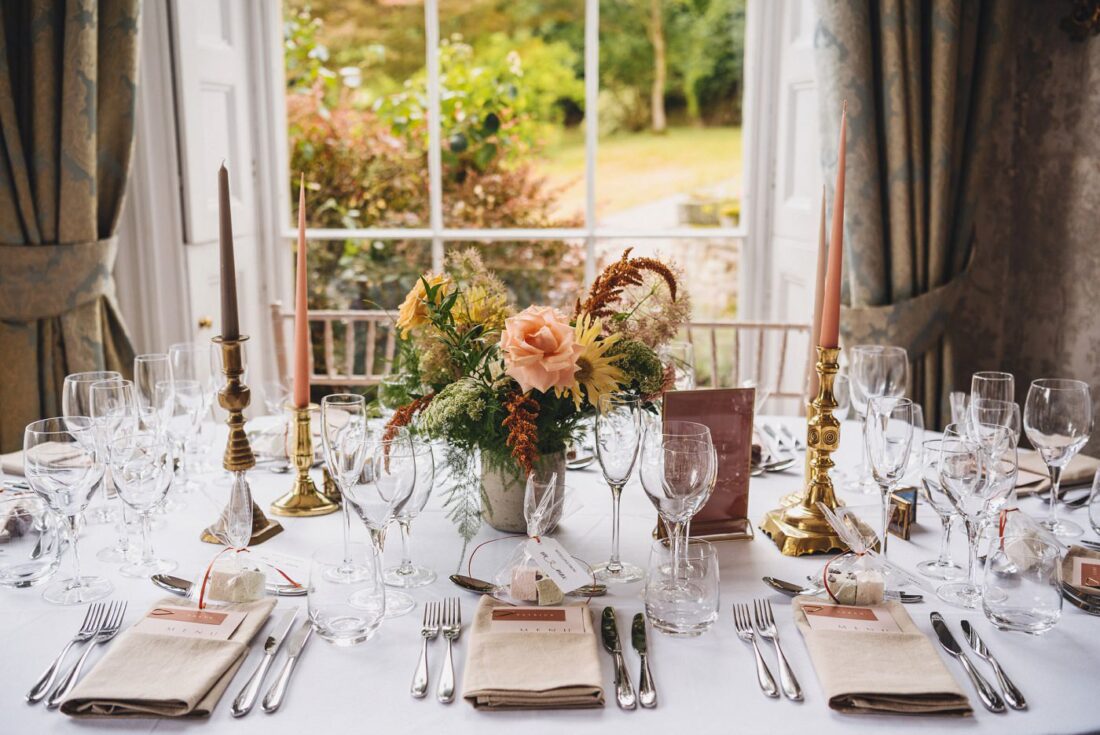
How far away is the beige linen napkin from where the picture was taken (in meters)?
1.02

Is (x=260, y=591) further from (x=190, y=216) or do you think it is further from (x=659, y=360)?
(x=190, y=216)

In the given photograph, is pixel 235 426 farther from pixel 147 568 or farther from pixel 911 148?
pixel 911 148

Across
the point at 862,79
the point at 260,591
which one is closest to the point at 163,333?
A: the point at 260,591

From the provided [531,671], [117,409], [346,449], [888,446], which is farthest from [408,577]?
[888,446]

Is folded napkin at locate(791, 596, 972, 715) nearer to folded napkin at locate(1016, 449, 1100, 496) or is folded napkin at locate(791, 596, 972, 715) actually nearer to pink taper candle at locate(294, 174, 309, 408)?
folded napkin at locate(1016, 449, 1100, 496)

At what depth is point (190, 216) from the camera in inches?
116

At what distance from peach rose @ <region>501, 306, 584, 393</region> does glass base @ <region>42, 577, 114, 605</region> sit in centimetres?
60

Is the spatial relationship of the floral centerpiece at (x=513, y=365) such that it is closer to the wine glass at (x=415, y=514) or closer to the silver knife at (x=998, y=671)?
the wine glass at (x=415, y=514)

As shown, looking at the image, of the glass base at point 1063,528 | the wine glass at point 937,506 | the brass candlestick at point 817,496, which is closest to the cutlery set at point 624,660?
the brass candlestick at point 817,496

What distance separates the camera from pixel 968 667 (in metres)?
1.12

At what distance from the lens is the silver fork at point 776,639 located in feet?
3.53

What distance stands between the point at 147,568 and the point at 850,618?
93 centimetres

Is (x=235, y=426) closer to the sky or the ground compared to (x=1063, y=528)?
closer to the sky

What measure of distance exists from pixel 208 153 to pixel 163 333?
573 millimetres
